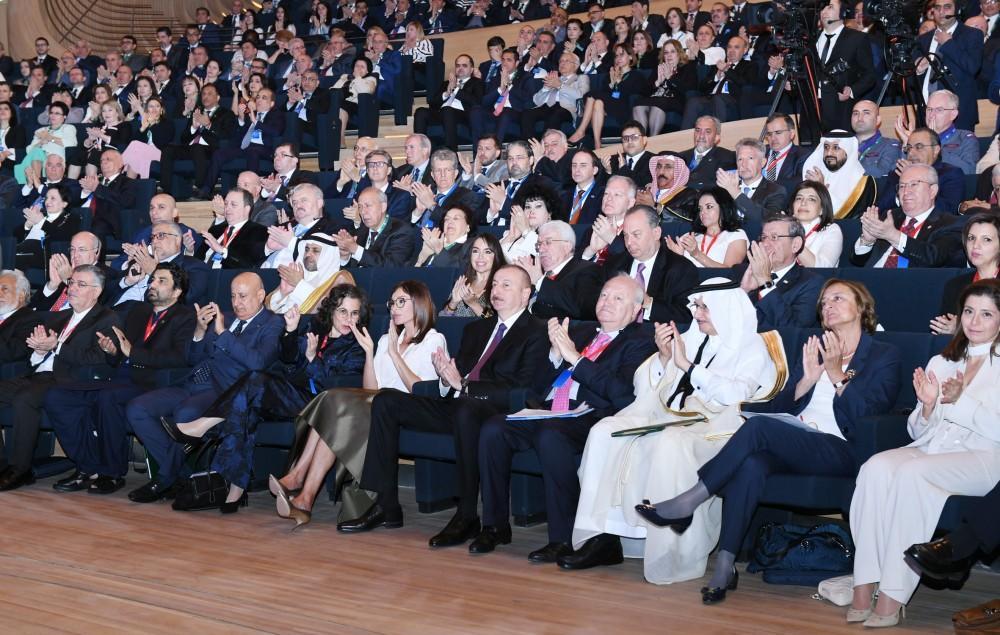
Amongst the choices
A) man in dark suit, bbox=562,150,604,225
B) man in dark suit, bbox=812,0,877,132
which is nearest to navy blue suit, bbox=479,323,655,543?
man in dark suit, bbox=562,150,604,225

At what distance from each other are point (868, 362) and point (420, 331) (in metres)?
1.74

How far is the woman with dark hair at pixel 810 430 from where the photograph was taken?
3309mm

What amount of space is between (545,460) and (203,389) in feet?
5.88

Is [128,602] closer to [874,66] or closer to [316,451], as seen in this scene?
[316,451]

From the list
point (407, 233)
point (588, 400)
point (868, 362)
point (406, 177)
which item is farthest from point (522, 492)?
point (406, 177)

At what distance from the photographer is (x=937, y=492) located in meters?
3.04

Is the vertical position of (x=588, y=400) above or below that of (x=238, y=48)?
below

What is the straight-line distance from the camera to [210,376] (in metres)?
4.96

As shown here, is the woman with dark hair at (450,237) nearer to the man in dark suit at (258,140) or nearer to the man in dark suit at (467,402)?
the man in dark suit at (467,402)

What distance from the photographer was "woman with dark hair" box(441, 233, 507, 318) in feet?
15.5

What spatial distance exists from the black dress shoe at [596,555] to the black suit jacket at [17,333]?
3232mm

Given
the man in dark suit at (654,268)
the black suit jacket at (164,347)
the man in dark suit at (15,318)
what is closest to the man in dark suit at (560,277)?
the man in dark suit at (654,268)

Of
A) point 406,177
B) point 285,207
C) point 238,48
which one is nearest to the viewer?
point 406,177

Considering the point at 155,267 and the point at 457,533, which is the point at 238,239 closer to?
the point at 155,267
